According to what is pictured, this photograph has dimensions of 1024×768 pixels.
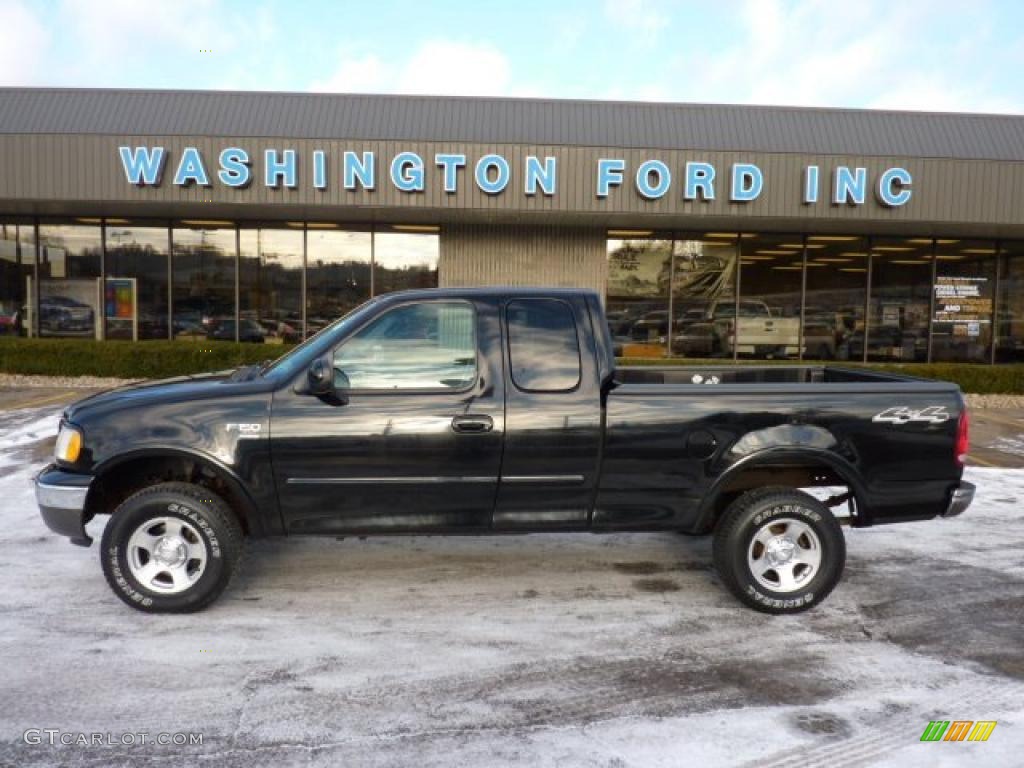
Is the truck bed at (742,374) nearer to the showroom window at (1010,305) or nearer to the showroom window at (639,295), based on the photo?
the showroom window at (639,295)

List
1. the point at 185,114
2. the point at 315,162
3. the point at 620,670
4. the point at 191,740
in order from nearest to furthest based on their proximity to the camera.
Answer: the point at 191,740 < the point at 620,670 < the point at 315,162 < the point at 185,114

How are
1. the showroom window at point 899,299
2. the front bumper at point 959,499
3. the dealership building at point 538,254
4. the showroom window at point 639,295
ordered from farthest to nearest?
the showroom window at point 899,299
the showroom window at point 639,295
the dealership building at point 538,254
the front bumper at point 959,499

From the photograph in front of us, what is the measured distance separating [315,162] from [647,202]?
5.65 m

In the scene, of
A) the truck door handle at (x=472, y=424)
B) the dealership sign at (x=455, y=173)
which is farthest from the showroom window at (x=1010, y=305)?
the truck door handle at (x=472, y=424)

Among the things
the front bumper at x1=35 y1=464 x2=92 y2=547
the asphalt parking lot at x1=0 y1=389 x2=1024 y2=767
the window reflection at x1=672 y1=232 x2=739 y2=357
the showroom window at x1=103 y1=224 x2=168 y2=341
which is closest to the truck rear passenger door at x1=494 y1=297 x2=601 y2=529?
the asphalt parking lot at x1=0 y1=389 x2=1024 y2=767

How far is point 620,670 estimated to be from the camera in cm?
405

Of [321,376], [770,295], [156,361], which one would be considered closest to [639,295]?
[770,295]

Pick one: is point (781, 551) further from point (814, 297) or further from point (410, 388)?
point (814, 297)

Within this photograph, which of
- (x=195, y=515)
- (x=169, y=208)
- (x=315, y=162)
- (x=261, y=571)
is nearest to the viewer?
(x=195, y=515)

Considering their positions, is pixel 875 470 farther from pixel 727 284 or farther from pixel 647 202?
pixel 727 284

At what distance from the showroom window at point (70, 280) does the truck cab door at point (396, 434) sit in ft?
48.9

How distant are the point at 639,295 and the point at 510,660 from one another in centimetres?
1376

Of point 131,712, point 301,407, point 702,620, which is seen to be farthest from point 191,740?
point 702,620

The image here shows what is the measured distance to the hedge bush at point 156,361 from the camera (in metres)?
15.2
